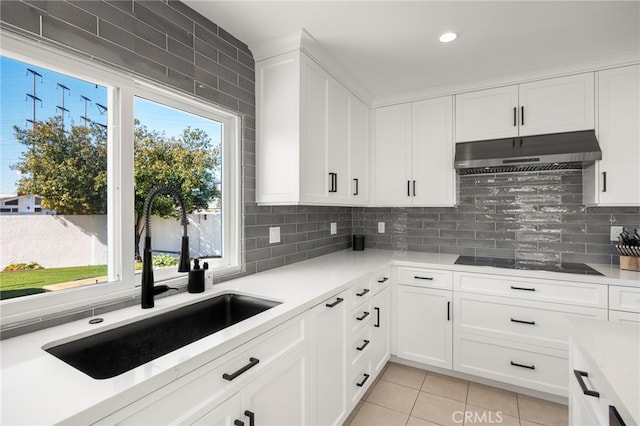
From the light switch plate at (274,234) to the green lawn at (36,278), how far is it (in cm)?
112

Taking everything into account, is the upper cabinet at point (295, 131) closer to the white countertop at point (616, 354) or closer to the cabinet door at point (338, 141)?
the cabinet door at point (338, 141)

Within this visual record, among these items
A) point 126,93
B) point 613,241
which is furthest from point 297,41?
point 613,241

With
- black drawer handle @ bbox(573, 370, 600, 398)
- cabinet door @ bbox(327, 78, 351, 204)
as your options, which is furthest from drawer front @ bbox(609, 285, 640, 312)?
cabinet door @ bbox(327, 78, 351, 204)

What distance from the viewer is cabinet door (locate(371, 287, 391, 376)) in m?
2.33

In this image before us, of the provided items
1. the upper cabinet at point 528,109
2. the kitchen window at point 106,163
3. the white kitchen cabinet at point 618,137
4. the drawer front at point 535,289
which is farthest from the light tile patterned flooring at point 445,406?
the upper cabinet at point 528,109

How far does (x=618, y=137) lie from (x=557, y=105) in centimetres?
45

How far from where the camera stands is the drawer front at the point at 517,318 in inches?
85.0

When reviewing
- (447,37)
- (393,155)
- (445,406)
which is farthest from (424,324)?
(447,37)

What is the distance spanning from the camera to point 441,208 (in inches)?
122

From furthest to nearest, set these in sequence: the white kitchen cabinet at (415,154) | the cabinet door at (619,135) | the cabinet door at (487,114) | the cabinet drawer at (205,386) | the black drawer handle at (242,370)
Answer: the white kitchen cabinet at (415,154)
the cabinet door at (487,114)
the cabinet door at (619,135)
the black drawer handle at (242,370)
the cabinet drawer at (205,386)

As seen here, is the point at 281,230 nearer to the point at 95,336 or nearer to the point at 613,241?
the point at 95,336

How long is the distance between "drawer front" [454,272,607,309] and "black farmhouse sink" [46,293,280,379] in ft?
5.38

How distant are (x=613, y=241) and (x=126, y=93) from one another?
136 inches

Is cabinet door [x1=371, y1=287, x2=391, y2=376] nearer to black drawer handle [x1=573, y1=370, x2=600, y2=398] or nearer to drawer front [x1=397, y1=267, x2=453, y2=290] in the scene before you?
drawer front [x1=397, y1=267, x2=453, y2=290]
